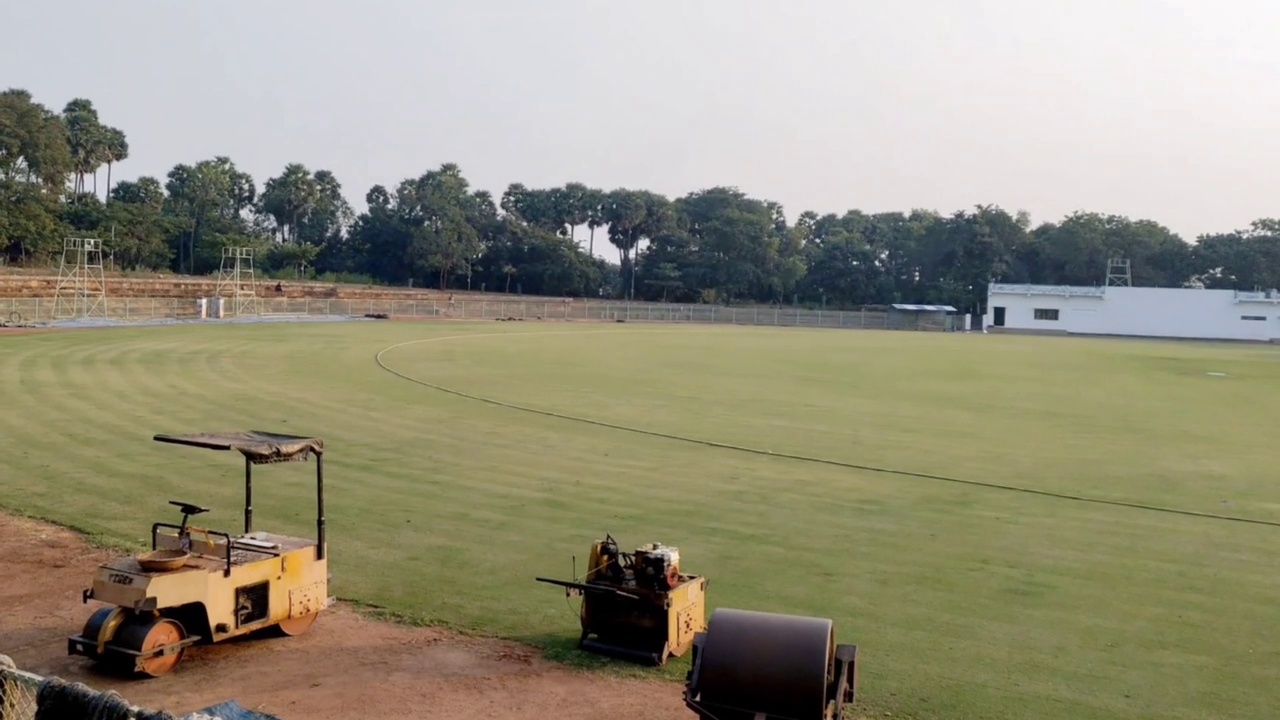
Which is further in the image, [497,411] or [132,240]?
[132,240]

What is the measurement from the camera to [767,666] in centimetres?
689

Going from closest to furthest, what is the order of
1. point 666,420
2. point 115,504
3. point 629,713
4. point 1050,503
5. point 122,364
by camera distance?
point 629,713, point 115,504, point 1050,503, point 666,420, point 122,364

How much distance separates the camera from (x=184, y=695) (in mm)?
8633

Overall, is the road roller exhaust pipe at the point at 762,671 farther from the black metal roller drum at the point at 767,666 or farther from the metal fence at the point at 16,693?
the metal fence at the point at 16,693

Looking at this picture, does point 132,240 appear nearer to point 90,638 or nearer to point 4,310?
point 4,310

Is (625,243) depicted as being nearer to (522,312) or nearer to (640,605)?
(522,312)

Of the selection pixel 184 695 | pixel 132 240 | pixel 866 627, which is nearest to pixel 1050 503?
pixel 866 627

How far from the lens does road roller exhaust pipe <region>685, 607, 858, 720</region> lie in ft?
22.4

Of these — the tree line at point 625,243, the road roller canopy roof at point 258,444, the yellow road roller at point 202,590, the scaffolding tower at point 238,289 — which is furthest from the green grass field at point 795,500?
the tree line at point 625,243

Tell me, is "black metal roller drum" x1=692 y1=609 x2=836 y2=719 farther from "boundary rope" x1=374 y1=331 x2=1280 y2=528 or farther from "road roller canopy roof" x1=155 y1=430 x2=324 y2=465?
"boundary rope" x1=374 y1=331 x2=1280 y2=528

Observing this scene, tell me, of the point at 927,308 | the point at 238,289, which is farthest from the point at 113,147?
the point at 927,308

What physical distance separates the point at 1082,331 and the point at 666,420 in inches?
3554

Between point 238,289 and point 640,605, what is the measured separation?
66100mm

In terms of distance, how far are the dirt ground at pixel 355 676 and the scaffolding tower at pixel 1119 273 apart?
11445cm
